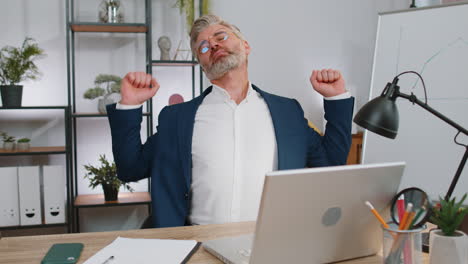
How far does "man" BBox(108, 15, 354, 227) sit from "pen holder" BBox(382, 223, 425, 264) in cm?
81

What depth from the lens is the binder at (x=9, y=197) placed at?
2.77 m

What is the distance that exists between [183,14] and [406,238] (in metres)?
2.72

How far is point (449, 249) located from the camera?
33.5 inches

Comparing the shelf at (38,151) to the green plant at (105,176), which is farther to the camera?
the green plant at (105,176)

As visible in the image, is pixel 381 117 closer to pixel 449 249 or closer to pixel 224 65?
pixel 449 249

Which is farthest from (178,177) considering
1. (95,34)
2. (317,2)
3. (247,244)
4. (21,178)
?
(317,2)

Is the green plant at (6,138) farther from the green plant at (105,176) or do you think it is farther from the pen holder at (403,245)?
the pen holder at (403,245)

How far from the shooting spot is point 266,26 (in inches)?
138

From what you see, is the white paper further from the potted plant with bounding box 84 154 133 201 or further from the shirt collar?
the potted plant with bounding box 84 154 133 201

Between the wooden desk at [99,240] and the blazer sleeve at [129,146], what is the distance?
485mm

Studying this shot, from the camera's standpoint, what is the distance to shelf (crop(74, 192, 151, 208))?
113 inches

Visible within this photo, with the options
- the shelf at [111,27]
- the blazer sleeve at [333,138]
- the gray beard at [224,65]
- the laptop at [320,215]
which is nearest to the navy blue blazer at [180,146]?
the blazer sleeve at [333,138]

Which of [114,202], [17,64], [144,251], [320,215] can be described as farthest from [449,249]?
[17,64]

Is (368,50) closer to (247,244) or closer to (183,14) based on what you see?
(183,14)
